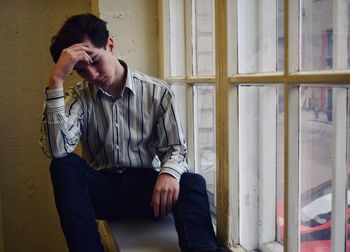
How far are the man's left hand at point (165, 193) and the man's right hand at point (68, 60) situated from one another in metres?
0.41

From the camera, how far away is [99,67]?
4.39ft

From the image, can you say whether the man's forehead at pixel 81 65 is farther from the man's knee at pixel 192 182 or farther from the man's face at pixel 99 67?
the man's knee at pixel 192 182

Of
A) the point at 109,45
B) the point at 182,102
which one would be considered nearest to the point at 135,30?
the point at 182,102

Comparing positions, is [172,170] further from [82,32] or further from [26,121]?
[26,121]

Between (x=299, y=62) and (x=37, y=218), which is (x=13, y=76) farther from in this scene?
(x=299, y=62)

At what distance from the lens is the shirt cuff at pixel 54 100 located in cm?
127

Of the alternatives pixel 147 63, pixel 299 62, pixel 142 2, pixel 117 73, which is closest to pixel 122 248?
pixel 117 73

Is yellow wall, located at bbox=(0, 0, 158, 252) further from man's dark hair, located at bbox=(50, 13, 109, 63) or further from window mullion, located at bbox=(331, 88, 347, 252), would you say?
window mullion, located at bbox=(331, 88, 347, 252)

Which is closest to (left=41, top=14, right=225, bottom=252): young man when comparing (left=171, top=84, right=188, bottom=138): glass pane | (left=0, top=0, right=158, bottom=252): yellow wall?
(left=171, top=84, right=188, bottom=138): glass pane

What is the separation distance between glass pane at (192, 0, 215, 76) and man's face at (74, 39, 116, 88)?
12.7 inches

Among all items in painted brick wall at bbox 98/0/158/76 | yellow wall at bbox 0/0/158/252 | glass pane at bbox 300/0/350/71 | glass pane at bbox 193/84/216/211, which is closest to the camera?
glass pane at bbox 300/0/350/71

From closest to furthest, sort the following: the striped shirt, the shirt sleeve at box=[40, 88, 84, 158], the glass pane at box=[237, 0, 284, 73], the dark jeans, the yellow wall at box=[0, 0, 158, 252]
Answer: the glass pane at box=[237, 0, 284, 73]
the dark jeans
the shirt sleeve at box=[40, 88, 84, 158]
the striped shirt
the yellow wall at box=[0, 0, 158, 252]

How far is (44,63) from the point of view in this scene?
2.29 m

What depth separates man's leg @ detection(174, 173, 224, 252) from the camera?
3.71 feet
